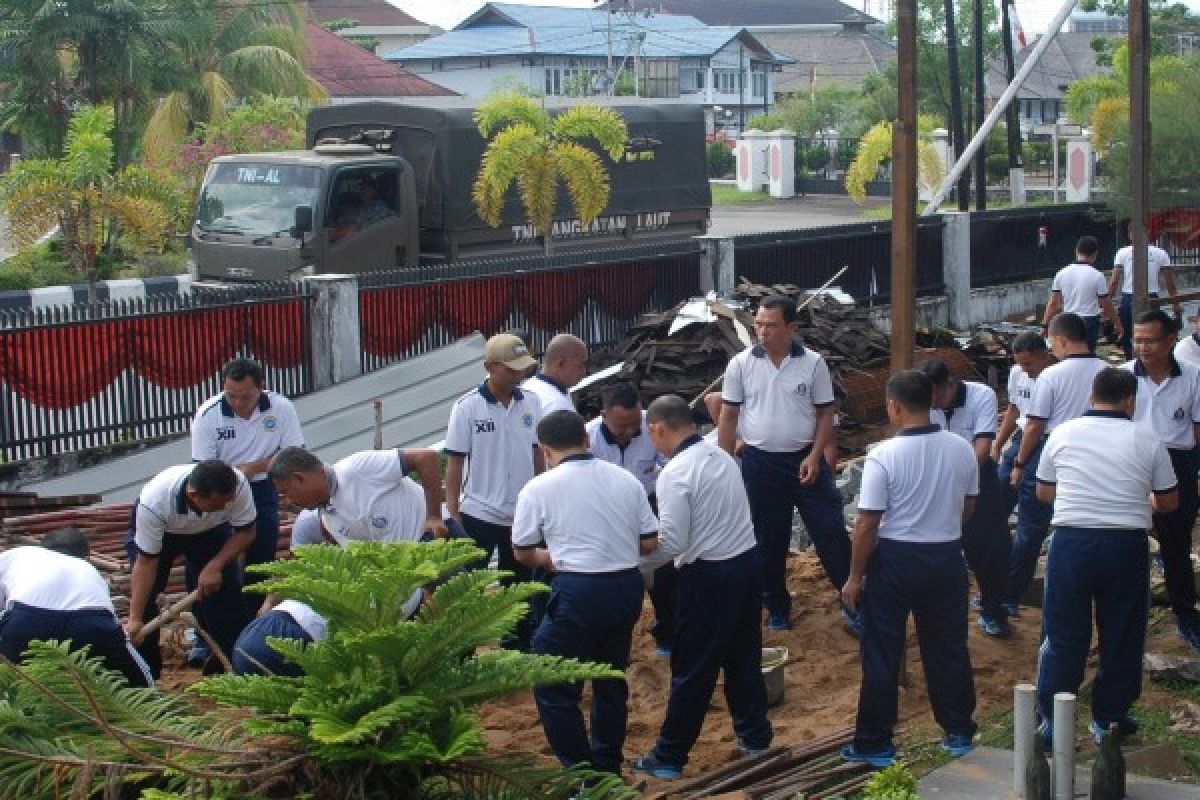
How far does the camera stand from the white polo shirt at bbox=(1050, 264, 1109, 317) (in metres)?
17.8

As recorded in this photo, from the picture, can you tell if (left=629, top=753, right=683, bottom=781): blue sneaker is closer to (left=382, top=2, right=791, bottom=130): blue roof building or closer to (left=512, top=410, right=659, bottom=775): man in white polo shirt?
(left=512, top=410, right=659, bottom=775): man in white polo shirt

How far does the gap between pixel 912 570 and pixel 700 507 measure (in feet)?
3.46

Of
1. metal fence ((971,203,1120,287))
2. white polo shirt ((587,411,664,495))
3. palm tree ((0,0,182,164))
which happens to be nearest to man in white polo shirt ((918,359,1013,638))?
white polo shirt ((587,411,664,495))

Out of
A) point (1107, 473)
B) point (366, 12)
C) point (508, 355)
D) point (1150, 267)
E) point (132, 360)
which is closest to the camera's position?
point (1107, 473)

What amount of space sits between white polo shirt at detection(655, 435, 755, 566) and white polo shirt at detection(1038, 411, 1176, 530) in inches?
60.0

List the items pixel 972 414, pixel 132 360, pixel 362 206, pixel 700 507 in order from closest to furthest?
1. pixel 700 507
2. pixel 972 414
3. pixel 132 360
4. pixel 362 206

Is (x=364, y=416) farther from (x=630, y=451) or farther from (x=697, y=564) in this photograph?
(x=697, y=564)

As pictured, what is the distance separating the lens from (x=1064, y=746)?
7.23 m

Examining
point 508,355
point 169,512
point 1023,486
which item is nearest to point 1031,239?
point 1023,486

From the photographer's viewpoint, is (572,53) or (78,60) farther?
(572,53)

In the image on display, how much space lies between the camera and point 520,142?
21797 millimetres

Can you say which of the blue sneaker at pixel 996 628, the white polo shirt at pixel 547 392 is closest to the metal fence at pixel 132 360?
the white polo shirt at pixel 547 392

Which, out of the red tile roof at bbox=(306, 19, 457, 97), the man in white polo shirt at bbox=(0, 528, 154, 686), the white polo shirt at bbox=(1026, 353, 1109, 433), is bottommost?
the man in white polo shirt at bbox=(0, 528, 154, 686)

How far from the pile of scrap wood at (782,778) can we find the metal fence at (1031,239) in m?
18.3
